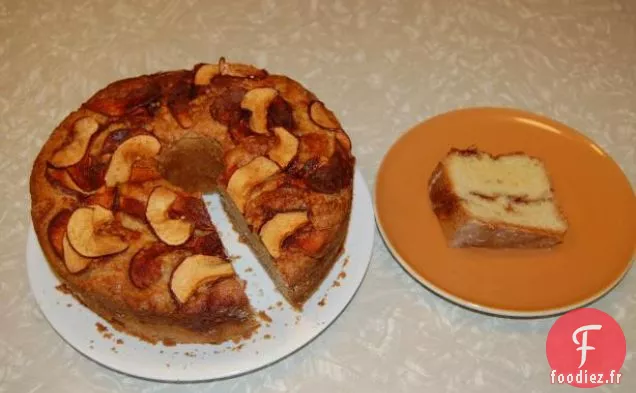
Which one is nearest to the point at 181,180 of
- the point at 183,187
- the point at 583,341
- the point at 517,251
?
the point at 183,187

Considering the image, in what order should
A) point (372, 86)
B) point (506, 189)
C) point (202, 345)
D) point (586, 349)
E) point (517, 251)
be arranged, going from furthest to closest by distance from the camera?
point (372, 86) → point (506, 189) → point (517, 251) → point (586, 349) → point (202, 345)

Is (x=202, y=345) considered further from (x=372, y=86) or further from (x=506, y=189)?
(x=372, y=86)

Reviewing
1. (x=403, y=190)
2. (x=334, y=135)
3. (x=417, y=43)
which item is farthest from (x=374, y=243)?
(x=417, y=43)

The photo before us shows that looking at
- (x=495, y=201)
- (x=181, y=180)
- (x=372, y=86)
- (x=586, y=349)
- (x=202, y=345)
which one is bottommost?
(x=586, y=349)

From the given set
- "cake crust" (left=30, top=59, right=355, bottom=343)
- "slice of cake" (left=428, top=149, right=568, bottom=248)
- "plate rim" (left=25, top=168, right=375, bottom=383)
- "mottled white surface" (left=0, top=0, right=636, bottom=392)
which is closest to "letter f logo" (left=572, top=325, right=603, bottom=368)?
"mottled white surface" (left=0, top=0, right=636, bottom=392)

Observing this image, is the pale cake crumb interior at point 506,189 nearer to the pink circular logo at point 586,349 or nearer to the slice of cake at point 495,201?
the slice of cake at point 495,201

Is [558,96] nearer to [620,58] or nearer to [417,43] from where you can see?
[620,58]

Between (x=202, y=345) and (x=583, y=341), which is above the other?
(x=202, y=345)
